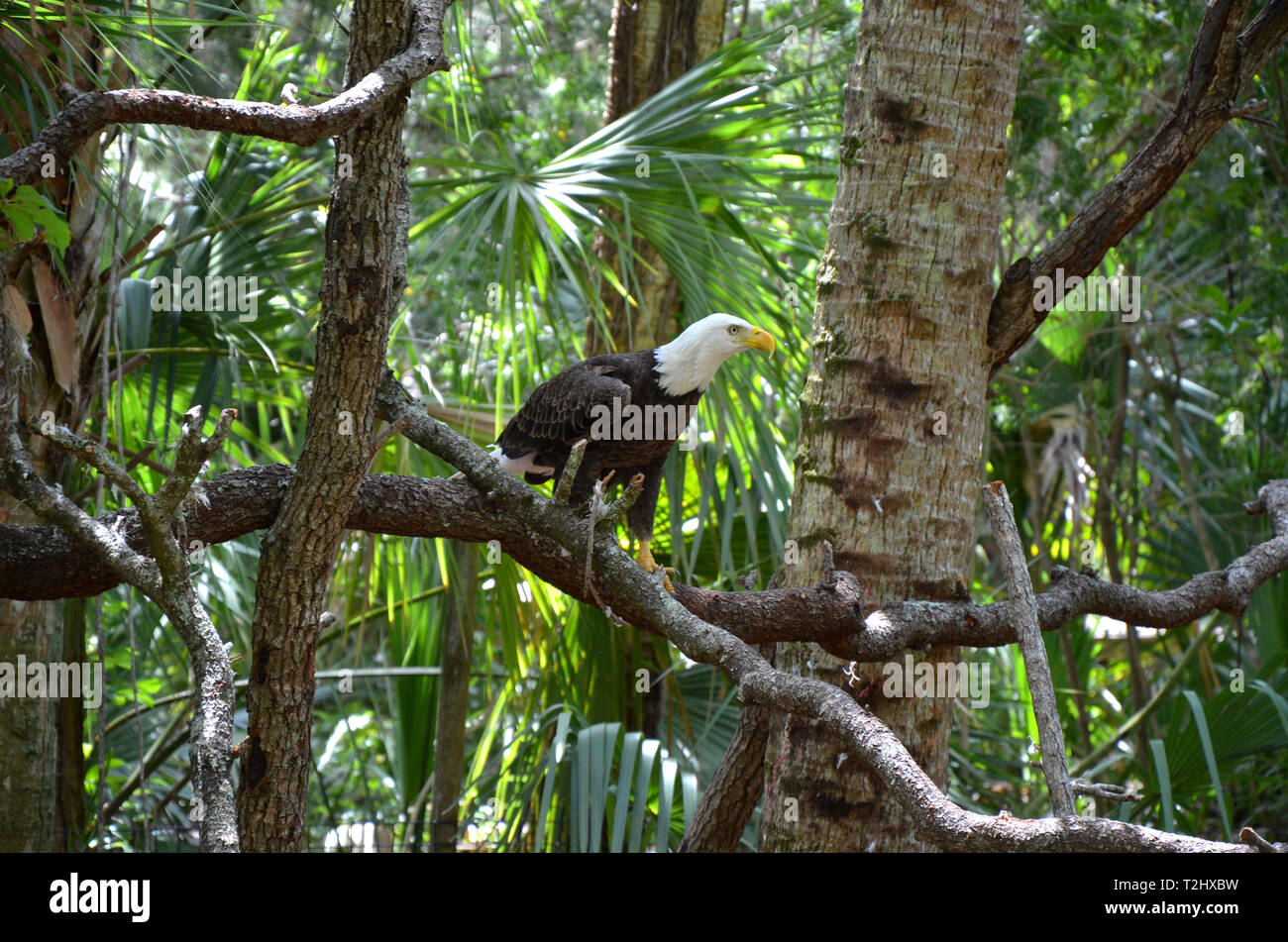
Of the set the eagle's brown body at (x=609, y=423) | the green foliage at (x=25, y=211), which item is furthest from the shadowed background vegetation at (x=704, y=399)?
the eagle's brown body at (x=609, y=423)

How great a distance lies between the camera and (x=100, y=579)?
2.41 metres

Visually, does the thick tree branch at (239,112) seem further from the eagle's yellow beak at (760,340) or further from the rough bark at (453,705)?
the rough bark at (453,705)

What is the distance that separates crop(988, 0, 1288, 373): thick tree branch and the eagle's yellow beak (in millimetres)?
824

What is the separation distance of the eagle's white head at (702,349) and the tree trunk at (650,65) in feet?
4.76

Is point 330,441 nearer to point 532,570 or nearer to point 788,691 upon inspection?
point 532,570

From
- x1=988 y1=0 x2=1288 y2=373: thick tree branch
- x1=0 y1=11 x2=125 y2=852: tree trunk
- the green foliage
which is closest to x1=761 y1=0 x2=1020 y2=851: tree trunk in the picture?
x1=988 y1=0 x2=1288 y2=373: thick tree branch

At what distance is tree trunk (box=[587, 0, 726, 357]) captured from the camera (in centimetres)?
496

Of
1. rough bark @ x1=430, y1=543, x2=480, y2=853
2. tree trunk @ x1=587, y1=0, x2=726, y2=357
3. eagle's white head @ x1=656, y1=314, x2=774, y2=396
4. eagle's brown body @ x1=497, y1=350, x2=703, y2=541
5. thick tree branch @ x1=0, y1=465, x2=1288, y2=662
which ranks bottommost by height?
rough bark @ x1=430, y1=543, x2=480, y2=853

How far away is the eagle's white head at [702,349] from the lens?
3428mm

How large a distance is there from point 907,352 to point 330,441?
1484 mm

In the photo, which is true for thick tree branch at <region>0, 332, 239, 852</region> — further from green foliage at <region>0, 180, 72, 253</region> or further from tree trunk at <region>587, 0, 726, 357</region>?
tree trunk at <region>587, 0, 726, 357</region>
